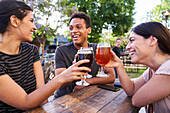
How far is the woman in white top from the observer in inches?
43.1

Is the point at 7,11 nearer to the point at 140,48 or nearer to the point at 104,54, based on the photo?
the point at 104,54

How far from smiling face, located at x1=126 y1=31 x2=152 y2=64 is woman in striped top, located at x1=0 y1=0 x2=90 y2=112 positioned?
704mm

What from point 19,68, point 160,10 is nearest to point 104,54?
point 19,68

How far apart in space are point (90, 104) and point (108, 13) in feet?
33.1

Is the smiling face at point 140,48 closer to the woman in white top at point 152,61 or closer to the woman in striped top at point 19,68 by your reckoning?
the woman in white top at point 152,61

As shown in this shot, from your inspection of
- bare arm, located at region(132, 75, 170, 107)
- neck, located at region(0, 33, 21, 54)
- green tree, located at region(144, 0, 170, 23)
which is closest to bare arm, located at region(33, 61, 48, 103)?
neck, located at region(0, 33, 21, 54)

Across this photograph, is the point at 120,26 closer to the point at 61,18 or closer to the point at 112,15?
the point at 112,15

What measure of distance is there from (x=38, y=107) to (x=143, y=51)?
1241 millimetres

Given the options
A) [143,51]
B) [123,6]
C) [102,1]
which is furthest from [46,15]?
[123,6]

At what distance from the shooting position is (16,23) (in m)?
1.34

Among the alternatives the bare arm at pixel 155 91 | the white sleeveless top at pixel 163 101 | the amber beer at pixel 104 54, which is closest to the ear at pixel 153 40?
the white sleeveless top at pixel 163 101

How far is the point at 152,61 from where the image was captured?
1375mm

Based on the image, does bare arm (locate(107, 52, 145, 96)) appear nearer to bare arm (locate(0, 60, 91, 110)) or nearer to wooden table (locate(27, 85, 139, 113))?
wooden table (locate(27, 85, 139, 113))

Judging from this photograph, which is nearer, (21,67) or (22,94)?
(22,94)
